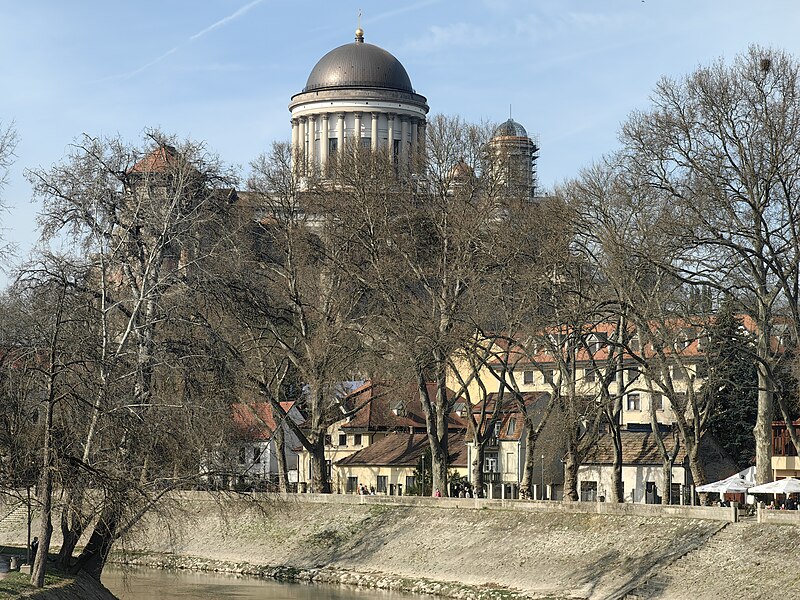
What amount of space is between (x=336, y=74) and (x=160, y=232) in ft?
345

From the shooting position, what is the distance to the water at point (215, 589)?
154 feet

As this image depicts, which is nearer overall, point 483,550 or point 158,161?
point 158,161

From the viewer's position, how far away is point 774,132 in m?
44.2

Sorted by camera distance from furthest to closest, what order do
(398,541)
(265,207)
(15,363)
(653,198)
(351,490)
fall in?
(351,490) < (265,207) < (398,541) < (653,198) < (15,363)

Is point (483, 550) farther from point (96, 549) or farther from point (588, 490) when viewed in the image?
point (588, 490)

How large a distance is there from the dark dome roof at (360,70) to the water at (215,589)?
88.4 metres

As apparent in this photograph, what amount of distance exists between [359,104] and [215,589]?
3588 inches

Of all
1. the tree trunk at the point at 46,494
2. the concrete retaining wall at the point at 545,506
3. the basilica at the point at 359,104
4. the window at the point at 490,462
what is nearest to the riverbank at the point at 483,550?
the concrete retaining wall at the point at 545,506

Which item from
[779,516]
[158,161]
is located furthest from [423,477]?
[158,161]

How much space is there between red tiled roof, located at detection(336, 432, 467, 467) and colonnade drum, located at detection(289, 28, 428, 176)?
56377mm

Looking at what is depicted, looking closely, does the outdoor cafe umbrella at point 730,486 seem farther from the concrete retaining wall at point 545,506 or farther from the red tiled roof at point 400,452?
the red tiled roof at point 400,452

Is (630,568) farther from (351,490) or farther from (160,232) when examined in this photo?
(351,490)

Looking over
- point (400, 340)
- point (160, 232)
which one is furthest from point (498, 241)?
point (160, 232)

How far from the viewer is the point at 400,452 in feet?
258
